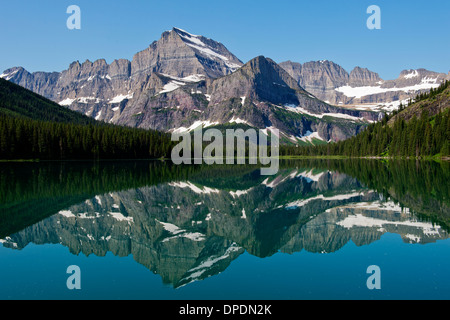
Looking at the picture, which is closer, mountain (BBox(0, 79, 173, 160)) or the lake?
the lake

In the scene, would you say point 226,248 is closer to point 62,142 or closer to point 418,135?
point 62,142

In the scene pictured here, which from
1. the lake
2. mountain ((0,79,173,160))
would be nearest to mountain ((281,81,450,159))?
the lake

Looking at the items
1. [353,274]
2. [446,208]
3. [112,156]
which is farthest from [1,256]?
[112,156]

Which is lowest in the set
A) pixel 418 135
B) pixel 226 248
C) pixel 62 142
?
pixel 226 248

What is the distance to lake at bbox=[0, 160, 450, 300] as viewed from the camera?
12.2 meters

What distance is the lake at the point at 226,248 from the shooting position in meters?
12.2

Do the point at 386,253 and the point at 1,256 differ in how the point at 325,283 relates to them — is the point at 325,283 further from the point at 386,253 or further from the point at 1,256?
the point at 1,256

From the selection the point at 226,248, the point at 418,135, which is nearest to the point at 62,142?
the point at 226,248

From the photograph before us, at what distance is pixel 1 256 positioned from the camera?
52.2 feet

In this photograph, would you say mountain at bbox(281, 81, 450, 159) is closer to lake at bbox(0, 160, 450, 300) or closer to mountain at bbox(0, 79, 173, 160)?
lake at bbox(0, 160, 450, 300)

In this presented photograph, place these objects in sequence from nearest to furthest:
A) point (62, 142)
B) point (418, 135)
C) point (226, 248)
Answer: point (226, 248)
point (62, 142)
point (418, 135)

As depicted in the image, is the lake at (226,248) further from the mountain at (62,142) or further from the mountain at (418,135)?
the mountain at (418,135)

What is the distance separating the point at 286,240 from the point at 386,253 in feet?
17.7

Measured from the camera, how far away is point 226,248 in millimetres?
18469
